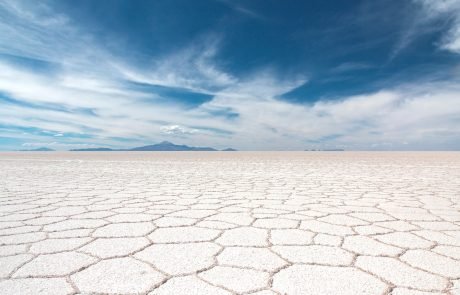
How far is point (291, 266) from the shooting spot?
1341 mm

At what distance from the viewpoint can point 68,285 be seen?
1.17 metres

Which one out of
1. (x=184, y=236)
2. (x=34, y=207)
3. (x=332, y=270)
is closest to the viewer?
(x=332, y=270)

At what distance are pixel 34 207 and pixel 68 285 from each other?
179cm

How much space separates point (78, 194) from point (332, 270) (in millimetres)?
2851

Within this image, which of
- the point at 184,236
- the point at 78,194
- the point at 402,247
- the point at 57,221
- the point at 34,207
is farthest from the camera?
the point at 78,194

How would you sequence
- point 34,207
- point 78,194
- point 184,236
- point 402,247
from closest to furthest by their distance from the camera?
point 402,247 < point 184,236 < point 34,207 < point 78,194

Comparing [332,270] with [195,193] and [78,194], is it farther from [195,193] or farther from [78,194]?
[78,194]

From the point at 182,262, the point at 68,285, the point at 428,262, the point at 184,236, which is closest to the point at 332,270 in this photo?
the point at 428,262

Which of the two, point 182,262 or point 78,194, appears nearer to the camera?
point 182,262

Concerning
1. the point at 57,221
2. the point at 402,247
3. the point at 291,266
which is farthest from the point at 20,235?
the point at 402,247

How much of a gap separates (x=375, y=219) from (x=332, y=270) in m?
1.07

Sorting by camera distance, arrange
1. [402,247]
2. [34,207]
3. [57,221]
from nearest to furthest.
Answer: [402,247], [57,221], [34,207]

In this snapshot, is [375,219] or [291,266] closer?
[291,266]

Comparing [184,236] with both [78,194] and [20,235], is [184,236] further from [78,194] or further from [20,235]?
[78,194]
